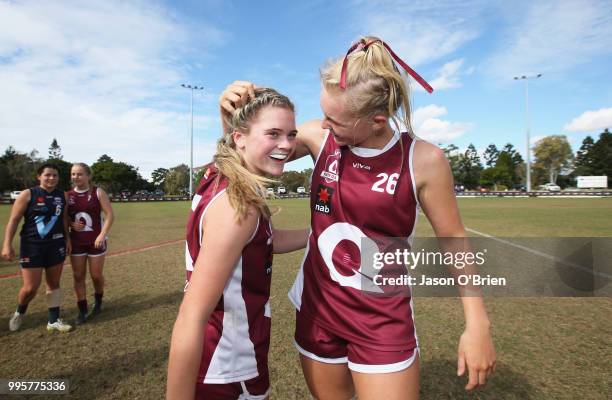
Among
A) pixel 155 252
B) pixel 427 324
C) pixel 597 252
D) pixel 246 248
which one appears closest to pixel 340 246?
pixel 246 248

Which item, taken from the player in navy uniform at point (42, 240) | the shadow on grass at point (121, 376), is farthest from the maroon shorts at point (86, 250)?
the shadow on grass at point (121, 376)

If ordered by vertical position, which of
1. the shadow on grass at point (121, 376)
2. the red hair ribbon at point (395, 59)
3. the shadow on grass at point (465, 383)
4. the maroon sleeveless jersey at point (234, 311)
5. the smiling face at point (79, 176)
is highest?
the red hair ribbon at point (395, 59)

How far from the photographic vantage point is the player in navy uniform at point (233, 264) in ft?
4.90

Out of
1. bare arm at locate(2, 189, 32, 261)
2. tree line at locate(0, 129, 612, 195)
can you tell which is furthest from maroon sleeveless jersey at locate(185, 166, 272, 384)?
tree line at locate(0, 129, 612, 195)

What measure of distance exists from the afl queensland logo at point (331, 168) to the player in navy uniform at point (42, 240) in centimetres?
519

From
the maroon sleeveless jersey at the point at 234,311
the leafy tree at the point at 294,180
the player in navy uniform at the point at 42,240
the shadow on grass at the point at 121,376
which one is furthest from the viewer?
the leafy tree at the point at 294,180

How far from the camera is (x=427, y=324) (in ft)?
17.6

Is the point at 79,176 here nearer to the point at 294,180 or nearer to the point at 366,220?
the point at 366,220

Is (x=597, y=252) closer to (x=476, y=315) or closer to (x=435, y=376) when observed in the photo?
(x=435, y=376)

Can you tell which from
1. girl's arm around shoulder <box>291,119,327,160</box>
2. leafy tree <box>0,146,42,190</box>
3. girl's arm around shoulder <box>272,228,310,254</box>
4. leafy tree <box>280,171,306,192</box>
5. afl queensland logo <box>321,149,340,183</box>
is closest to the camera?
afl queensland logo <box>321,149,340,183</box>

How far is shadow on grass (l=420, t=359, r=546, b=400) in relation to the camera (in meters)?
3.51

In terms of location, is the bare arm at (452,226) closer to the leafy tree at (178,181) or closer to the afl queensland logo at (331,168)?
the afl queensland logo at (331,168)

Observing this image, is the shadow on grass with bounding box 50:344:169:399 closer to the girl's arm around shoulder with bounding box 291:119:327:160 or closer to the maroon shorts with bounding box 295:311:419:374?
the maroon shorts with bounding box 295:311:419:374

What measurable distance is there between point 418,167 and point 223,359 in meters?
1.47
